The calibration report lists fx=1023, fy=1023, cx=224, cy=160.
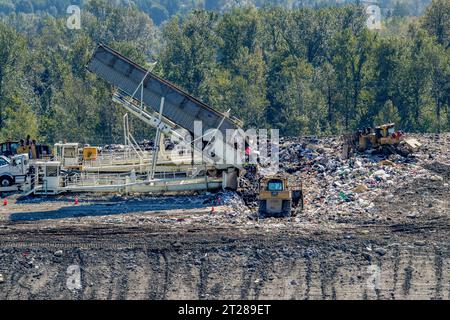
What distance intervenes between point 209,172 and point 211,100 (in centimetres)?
2378

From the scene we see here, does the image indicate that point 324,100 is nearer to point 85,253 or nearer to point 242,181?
point 242,181

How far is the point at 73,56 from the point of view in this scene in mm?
66625

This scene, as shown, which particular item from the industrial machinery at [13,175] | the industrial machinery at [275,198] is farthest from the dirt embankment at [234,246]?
the industrial machinery at [13,175]

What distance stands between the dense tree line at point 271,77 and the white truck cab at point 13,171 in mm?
18581

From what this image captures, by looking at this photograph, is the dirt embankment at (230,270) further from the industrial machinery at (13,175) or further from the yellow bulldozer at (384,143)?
the yellow bulldozer at (384,143)

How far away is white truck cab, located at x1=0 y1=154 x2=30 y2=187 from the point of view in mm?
36250

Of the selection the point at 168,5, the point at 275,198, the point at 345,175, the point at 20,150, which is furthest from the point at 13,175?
the point at 168,5

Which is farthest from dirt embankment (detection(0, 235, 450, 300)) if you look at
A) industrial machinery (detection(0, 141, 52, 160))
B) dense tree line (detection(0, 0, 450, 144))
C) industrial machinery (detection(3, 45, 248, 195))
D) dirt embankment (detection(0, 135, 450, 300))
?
dense tree line (detection(0, 0, 450, 144))

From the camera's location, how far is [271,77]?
62625 millimetres

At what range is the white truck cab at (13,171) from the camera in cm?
3625

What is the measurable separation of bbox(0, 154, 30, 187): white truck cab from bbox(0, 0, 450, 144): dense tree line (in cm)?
1858

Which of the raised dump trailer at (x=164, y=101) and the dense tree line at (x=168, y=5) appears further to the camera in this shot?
the dense tree line at (x=168, y=5)

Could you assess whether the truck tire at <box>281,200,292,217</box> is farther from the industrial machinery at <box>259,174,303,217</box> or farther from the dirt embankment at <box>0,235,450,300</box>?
the dirt embankment at <box>0,235,450,300</box>

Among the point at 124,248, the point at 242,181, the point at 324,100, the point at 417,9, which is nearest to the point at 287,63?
the point at 324,100
